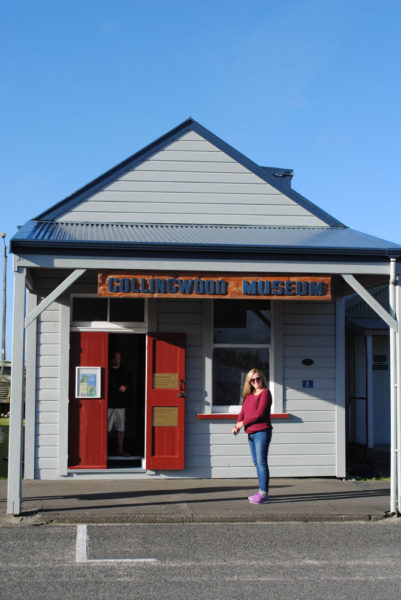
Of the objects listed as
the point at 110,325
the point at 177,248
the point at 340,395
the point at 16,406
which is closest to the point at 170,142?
the point at 110,325

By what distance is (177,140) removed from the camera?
12242mm

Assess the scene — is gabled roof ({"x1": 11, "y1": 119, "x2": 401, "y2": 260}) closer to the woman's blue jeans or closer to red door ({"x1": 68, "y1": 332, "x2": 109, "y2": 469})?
red door ({"x1": 68, "y1": 332, "x2": 109, "y2": 469})

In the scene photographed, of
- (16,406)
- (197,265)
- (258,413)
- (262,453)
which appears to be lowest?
(262,453)

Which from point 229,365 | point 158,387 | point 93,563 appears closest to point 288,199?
point 229,365

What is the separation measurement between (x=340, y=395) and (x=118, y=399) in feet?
11.5

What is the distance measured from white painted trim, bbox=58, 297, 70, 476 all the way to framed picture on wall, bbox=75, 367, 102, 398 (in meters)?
0.17

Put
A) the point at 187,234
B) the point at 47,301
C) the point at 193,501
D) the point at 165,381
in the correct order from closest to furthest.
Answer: the point at 47,301, the point at 193,501, the point at 187,234, the point at 165,381

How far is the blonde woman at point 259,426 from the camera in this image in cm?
937

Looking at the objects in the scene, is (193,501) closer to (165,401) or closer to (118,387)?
(165,401)

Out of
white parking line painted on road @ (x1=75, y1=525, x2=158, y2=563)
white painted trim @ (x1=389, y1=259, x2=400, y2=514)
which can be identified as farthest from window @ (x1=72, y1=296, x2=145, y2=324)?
white parking line painted on road @ (x1=75, y1=525, x2=158, y2=563)

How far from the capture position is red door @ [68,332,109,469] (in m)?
11.2

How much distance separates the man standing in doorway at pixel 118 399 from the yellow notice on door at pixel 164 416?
3.28ft

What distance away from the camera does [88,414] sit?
1121cm

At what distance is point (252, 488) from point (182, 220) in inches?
167
